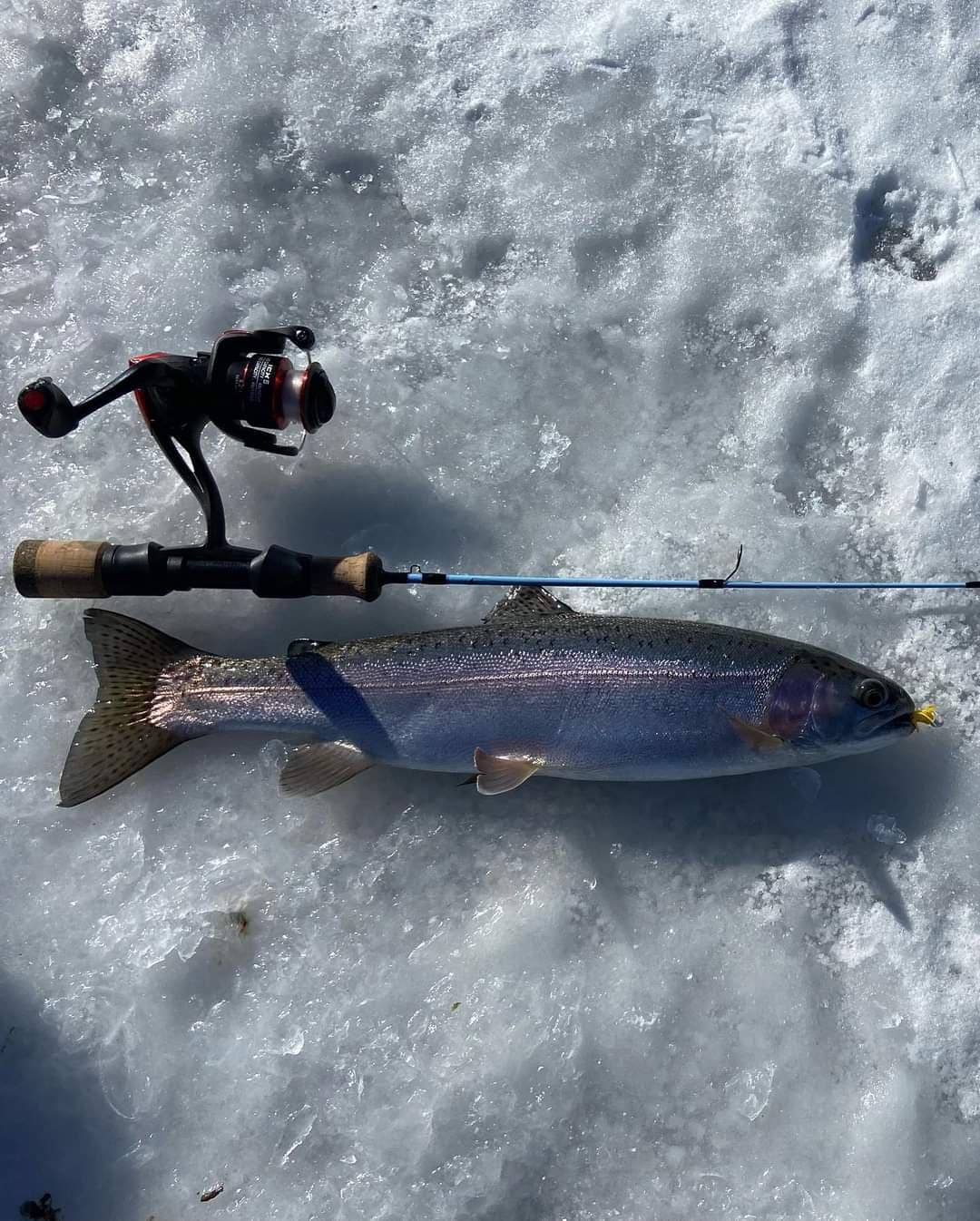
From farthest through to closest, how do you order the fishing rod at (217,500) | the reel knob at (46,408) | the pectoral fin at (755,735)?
the pectoral fin at (755,735)
the fishing rod at (217,500)
the reel knob at (46,408)

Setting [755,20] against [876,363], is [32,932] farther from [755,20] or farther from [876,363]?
[755,20]

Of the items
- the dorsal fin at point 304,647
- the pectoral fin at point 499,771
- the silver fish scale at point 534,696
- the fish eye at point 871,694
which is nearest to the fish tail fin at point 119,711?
the silver fish scale at point 534,696

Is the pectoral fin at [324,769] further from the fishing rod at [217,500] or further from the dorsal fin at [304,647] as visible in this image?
the fishing rod at [217,500]

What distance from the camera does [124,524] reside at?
265 cm

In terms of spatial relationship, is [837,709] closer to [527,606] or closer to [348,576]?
[527,606]

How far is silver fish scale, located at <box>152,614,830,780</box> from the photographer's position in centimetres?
233

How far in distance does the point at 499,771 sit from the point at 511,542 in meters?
0.79

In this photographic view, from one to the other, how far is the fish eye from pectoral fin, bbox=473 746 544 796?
3.02ft

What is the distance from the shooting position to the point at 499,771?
7.64 feet

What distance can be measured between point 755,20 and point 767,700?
8.21ft

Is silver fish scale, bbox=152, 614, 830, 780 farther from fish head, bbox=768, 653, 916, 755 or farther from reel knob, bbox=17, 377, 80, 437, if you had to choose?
reel knob, bbox=17, 377, 80, 437

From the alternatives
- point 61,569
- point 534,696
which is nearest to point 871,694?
point 534,696

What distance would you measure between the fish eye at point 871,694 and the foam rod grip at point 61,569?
216 centimetres

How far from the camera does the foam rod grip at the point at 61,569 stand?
228 centimetres
